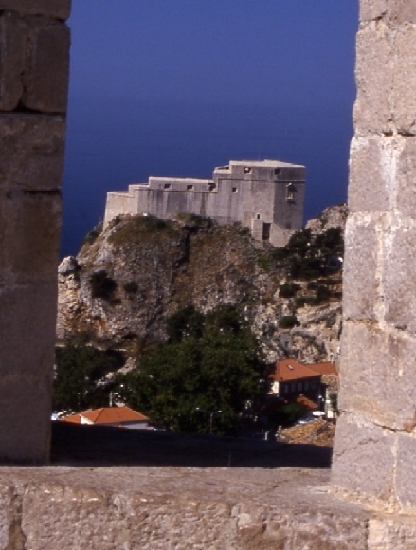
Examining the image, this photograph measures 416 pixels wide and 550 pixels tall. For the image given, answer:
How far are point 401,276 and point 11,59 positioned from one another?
126 cm

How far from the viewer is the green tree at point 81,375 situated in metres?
26.5

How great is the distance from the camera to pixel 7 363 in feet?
10.4

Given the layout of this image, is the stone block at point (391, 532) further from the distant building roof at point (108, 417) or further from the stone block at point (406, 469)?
the distant building roof at point (108, 417)

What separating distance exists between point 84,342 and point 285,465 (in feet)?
Answer: 130

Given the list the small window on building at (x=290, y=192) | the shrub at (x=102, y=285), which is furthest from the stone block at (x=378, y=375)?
the small window on building at (x=290, y=192)

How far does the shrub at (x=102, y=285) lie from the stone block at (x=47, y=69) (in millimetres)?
42679

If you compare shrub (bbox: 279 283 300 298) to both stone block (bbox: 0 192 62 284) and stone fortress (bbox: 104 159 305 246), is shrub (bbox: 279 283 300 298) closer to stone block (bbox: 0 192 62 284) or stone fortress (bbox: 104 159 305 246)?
stone fortress (bbox: 104 159 305 246)

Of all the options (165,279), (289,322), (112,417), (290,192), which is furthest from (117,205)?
(112,417)

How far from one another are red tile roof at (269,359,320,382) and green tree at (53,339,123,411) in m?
4.57

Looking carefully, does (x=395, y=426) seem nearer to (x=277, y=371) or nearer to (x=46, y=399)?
(x=46, y=399)

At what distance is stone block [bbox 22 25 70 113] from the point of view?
3.16 metres

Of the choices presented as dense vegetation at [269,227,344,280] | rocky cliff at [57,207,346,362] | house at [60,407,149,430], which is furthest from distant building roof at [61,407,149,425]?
dense vegetation at [269,227,344,280]

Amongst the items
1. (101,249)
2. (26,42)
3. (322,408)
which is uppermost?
(101,249)

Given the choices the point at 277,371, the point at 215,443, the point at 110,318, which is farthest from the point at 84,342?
the point at 215,443
